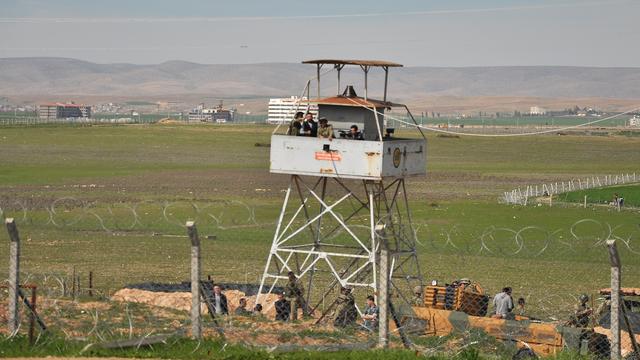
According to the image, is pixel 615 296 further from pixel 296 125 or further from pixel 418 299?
pixel 296 125

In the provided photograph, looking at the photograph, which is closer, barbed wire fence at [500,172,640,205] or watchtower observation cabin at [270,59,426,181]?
watchtower observation cabin at [270,59,426,181]

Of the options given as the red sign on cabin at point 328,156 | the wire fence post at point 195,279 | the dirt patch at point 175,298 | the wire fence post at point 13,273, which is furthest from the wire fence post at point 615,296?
the red sign on cabin at point 328,156

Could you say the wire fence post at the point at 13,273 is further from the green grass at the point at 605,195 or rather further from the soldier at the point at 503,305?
the green grass at the point at 605,195

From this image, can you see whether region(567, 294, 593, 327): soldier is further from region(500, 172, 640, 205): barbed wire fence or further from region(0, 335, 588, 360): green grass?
A: region(500, 172, 640, 205): barbed wire fence

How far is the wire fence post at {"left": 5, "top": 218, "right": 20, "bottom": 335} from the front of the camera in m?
15.8

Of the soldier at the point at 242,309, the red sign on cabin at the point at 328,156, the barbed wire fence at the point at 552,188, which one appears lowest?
the barbed wire fence at the point at 552,188

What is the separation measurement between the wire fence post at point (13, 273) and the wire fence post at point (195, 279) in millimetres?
2210

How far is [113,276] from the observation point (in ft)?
108

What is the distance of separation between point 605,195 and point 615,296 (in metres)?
51.1

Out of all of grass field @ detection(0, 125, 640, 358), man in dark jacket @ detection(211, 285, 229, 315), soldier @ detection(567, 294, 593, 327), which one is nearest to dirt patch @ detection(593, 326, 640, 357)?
soldier @ detection(567, 294, 593, 327)

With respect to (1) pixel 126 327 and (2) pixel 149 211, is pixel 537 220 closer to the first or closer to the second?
(2) pixel 149 211

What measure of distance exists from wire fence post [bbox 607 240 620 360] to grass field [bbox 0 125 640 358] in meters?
9.02

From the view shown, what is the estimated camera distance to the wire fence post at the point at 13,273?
51.9ft

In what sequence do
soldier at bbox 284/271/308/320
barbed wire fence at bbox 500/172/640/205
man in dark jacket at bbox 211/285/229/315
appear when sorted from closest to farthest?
man in dark jacket at bbox 211/285/229/315
soldier at bbox 284/271/308/320
barbed wire fence at bbox 500/172/640/205
